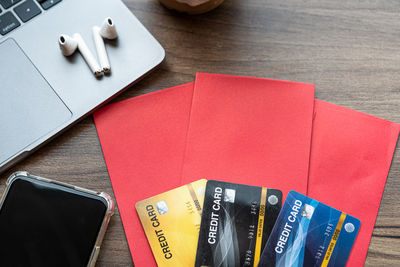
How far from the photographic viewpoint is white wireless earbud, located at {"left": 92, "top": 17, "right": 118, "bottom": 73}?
2.11 feet

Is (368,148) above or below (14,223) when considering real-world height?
below

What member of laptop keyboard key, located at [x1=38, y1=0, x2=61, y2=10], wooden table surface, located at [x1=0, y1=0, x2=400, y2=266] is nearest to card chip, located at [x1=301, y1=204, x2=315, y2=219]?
wooden table surface, located at [x1=0, y1=0, x2=400, y2=266]

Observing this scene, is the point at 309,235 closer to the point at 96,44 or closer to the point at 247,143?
the point at 247,143

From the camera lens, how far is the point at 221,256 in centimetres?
60

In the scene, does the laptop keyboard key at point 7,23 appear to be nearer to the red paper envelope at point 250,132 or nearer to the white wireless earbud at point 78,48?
the white wireless earbud at point 78,48

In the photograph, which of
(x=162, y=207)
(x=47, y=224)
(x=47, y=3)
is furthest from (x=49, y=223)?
(x=47, y=3)

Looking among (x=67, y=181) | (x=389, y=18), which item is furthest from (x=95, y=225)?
(x=389, y=18)

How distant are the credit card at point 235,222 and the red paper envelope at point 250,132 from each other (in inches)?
0.9

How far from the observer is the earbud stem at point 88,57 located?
642mm

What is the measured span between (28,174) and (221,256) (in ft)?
1.11

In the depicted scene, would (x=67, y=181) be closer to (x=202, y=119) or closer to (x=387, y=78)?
(x=202, y=119)

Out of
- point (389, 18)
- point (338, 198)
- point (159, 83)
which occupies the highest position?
point (159, 83)

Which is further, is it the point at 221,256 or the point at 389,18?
the point at 389,18

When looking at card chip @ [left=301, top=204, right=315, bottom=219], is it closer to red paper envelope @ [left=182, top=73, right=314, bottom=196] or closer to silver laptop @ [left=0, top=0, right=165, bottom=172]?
red paper envelope @ [left=182, top=73, right=314, bottom=196]
